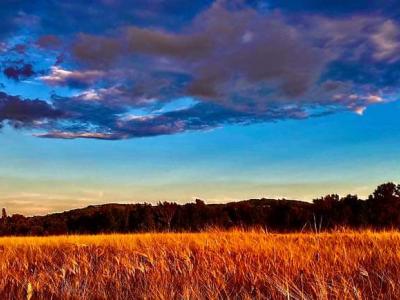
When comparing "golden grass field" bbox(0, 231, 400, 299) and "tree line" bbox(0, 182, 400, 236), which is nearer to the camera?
"golden grass field" bbox(0, 231, 400, 299)

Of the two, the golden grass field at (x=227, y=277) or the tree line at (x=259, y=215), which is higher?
the tree line at (x=259, y=215)

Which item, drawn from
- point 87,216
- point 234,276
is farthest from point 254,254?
point 87,216

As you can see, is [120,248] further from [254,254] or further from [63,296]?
[63,296]

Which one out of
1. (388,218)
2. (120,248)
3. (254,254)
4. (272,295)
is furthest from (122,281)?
(388,218)

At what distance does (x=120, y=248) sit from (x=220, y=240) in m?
1.51

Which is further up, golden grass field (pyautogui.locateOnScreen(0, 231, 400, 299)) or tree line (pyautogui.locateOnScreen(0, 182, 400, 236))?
tree line (pyautogui.locateOnScreen(0, 182, 400, 236))

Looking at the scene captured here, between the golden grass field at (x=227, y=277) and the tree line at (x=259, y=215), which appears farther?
the tree line at (x=259, y=215)

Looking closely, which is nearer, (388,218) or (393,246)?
(393,246)

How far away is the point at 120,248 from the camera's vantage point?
885cm

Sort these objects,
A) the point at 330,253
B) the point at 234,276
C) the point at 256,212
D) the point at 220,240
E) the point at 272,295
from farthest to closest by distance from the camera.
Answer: the point at 256,212 < the point at 220,240 < the point at 330,253 < the point at 234,276 < the point at 272,295

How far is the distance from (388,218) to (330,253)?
23059 mm

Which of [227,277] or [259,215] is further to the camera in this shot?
[259,215]

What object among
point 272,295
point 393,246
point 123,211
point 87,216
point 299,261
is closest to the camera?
point 272,295

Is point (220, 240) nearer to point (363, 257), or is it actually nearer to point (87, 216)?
point (363, 257)
